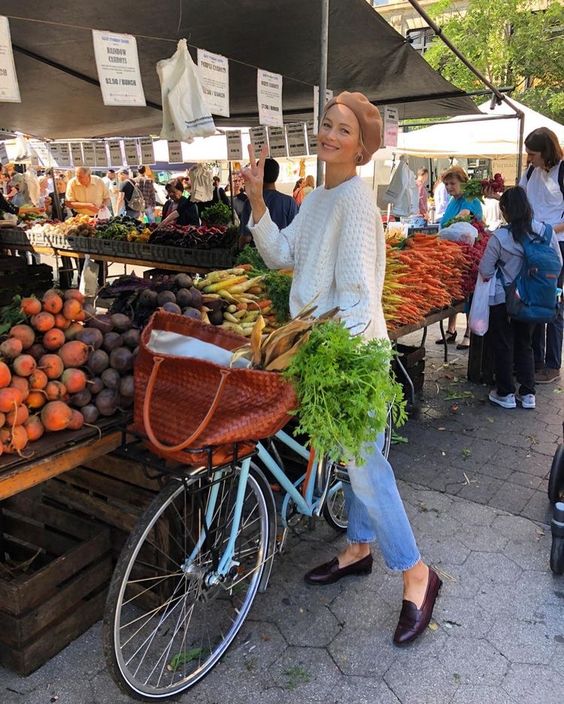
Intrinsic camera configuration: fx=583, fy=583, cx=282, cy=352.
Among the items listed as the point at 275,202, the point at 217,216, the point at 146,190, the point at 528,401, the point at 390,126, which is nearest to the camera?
the point at 528,401

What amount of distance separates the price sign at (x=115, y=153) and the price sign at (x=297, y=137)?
3.64 metres

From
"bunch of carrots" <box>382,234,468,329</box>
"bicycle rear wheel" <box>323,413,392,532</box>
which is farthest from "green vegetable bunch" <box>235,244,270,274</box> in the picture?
"bicycle rear wheel" <box>323,413,392,532</box>

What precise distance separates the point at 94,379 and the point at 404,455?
279 centimetres

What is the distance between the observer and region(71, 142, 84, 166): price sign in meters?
10.5

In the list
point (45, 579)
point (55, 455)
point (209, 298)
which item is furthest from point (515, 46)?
point (45, 579)

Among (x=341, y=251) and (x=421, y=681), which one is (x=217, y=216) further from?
(x=421, y=681)

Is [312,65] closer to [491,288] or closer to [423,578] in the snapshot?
[491,288]

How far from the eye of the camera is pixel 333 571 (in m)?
2.94

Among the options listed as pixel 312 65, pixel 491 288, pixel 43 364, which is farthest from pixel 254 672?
pixel 312 65

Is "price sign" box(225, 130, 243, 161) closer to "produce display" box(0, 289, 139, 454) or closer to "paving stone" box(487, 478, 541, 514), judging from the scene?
"paving stone" box(487, 478, 541, 514)

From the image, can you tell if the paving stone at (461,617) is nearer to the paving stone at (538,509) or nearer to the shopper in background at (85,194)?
the paving stone at (538,509)

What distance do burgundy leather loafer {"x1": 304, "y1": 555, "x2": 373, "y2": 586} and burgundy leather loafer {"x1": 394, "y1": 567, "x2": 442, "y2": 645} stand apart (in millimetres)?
378

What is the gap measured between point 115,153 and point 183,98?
20.9 ft

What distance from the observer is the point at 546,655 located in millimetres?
2512
